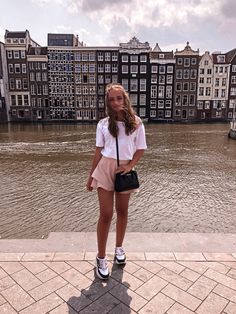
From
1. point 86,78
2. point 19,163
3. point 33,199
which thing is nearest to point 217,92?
point 86,78

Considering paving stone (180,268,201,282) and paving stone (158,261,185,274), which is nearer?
paving stone (180,268,201,282)

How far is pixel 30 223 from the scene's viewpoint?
20.5ft

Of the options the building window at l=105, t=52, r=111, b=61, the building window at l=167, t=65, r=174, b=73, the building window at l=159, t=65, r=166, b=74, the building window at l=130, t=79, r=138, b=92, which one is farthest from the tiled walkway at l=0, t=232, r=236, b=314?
the building window at l=167, t=65, r=174, b=73

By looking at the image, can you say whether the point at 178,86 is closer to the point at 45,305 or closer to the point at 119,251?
the point at 119,251

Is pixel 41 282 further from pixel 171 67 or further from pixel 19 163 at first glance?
pixel 171 67

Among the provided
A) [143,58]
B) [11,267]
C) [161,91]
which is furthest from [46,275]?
[161,91]

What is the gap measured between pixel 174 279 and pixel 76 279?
108 cm

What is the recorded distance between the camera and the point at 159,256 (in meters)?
3.48

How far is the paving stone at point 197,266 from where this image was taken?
3184 millimetres

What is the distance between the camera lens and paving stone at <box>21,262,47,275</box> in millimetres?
3141

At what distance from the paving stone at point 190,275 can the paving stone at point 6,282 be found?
1.87 m

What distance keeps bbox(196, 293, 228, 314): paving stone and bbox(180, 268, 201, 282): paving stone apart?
282 millimetres

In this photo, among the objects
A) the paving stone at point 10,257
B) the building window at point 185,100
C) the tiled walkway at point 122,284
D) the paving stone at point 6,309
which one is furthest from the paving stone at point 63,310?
A: the building window at point 185,100

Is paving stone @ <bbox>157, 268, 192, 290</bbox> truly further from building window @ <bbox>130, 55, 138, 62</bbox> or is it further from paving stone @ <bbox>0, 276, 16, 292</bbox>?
building window @ <bbox>130, 55, 138, 62</bbox>
